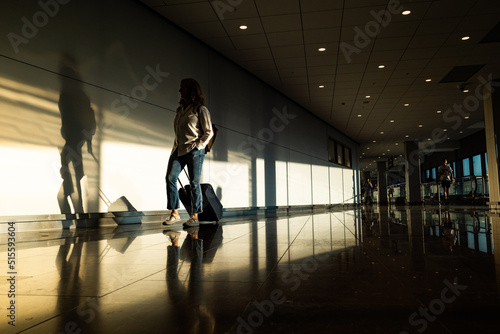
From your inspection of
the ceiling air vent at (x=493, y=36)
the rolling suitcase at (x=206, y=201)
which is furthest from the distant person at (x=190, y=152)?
the ceiling air vent at (x=493, y=36)

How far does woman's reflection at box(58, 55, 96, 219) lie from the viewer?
193 inches

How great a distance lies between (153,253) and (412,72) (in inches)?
428

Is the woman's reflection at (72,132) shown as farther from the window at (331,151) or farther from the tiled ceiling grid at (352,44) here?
the window at (331,151)

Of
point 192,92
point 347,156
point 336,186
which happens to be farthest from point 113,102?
point 347,156

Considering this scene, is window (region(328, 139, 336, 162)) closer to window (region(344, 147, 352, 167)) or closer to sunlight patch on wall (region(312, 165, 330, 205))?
sunlight patch on wall (region(312, 165, 330, 205))

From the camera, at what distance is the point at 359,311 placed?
102cm

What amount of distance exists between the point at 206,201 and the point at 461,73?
32.8 ft

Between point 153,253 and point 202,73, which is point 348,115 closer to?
point 202,73

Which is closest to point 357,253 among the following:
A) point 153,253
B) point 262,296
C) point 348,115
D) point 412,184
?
point 262,296

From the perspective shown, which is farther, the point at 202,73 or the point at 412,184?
the point at 412,184

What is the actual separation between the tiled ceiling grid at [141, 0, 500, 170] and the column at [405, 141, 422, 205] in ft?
32.7

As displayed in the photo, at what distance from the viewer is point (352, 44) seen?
8.88 metres

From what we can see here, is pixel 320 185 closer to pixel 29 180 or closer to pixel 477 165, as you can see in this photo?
pixel 477 165

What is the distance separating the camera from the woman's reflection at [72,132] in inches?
193
